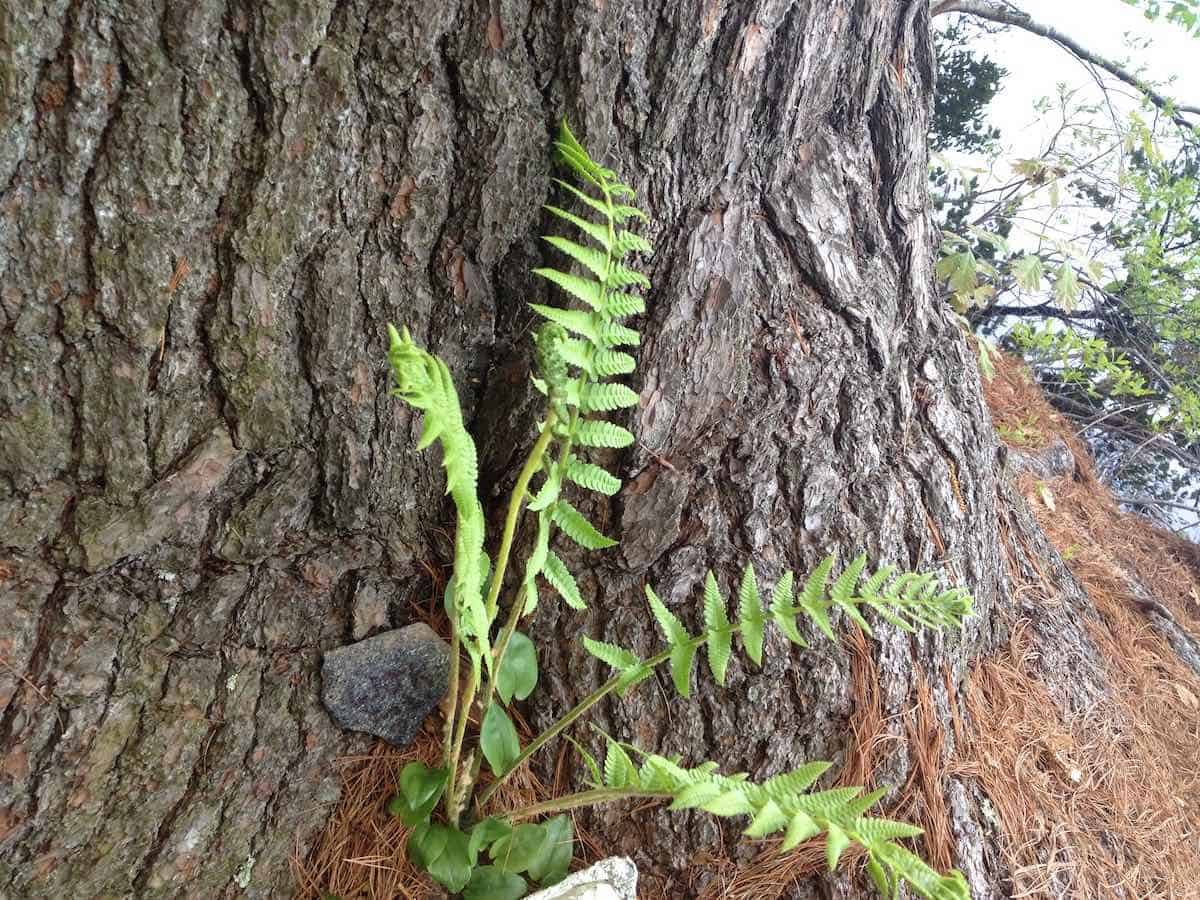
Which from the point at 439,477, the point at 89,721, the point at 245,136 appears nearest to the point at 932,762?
the point at 439,477

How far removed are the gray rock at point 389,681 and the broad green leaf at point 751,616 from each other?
0.69m

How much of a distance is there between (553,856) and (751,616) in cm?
69

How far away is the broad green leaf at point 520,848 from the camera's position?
151 centimetres

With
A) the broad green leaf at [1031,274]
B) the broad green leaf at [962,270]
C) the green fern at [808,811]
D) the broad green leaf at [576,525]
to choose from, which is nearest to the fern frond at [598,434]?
the broad green leaf at [576,525]

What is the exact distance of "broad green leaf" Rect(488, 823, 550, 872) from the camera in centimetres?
151

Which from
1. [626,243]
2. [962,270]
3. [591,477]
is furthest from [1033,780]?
[962,270]

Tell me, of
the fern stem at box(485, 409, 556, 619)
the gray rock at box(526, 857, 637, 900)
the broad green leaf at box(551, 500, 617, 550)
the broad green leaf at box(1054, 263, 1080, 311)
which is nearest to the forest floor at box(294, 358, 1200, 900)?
the gray rock at box(526, 857, 637, 900)

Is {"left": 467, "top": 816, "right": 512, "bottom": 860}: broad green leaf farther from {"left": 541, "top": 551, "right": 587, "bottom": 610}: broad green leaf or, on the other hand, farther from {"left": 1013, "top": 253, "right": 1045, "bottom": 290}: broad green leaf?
{"left": 1013, "top": 253, "right": 1045, "bottom": 290}: broad green leaf

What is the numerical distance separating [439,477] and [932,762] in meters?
1.30

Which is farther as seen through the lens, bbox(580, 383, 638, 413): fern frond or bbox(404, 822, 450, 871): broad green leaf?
Result: bbox(404, 822, 450, 871): broad green leaf

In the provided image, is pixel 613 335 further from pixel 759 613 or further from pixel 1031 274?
pixel 1031 274

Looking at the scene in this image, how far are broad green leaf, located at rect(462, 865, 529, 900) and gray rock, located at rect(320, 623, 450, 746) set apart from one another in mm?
317

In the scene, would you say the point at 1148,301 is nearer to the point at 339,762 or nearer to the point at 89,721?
the point at 339,762

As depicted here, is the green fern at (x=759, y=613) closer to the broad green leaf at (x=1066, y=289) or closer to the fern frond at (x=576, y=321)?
the fern frond at (x=576, y=321)
